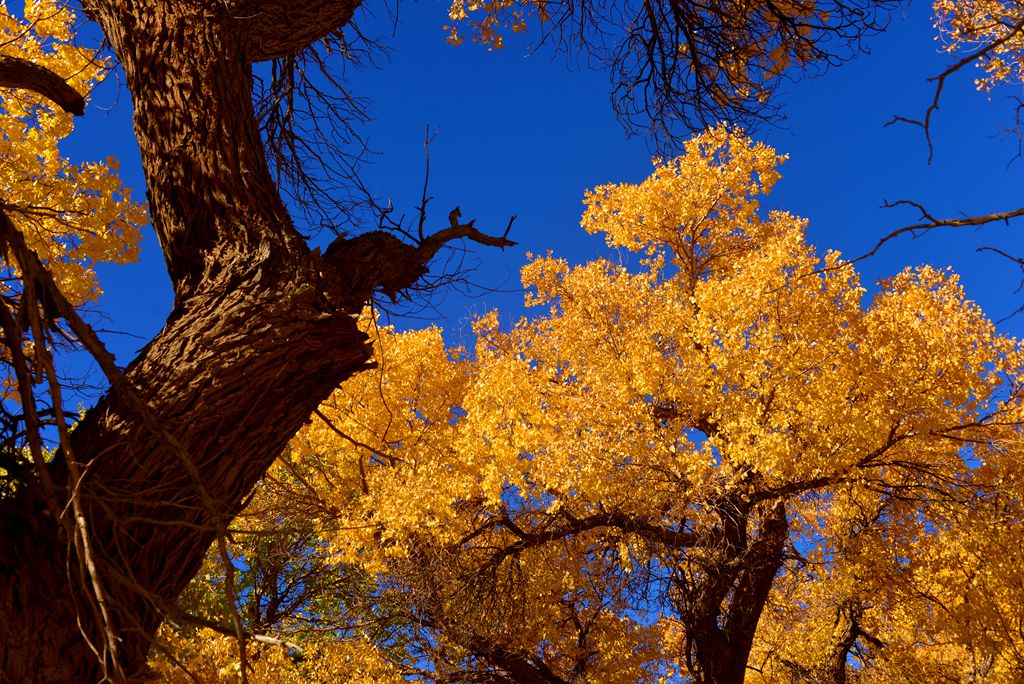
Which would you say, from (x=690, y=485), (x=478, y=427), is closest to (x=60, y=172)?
(x=478, y=427)

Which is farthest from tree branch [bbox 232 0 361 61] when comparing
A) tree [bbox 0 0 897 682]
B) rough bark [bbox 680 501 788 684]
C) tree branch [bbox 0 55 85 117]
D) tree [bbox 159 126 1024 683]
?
rough bark [bbox 680 501 788 684]

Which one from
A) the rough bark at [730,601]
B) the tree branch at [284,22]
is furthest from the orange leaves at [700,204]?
the tree branch at [284,22]

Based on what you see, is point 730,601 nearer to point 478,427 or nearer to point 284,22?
point 478,427

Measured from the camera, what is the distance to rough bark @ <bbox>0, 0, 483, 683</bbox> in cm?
171

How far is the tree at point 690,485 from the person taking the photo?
27.1 ft

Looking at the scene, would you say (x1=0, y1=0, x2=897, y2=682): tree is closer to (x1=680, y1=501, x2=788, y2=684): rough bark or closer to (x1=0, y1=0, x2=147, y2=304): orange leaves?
(x1=0, y1=0, x2=147, y2=304): orange leaves

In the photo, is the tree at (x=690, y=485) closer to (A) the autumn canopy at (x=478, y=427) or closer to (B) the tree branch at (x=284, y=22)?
(A) the autumn canopy at (x=478, y=427)

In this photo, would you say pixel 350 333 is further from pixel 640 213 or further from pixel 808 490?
pixel 640 213

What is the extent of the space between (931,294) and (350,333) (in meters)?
12.4

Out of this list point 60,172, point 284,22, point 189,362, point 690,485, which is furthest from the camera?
point 690,485

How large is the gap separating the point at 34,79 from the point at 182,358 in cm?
134

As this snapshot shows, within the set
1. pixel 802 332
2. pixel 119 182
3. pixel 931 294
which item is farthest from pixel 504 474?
pixel 931 294

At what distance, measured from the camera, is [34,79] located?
96.3 inches

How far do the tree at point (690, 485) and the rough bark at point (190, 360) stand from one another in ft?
16.5
